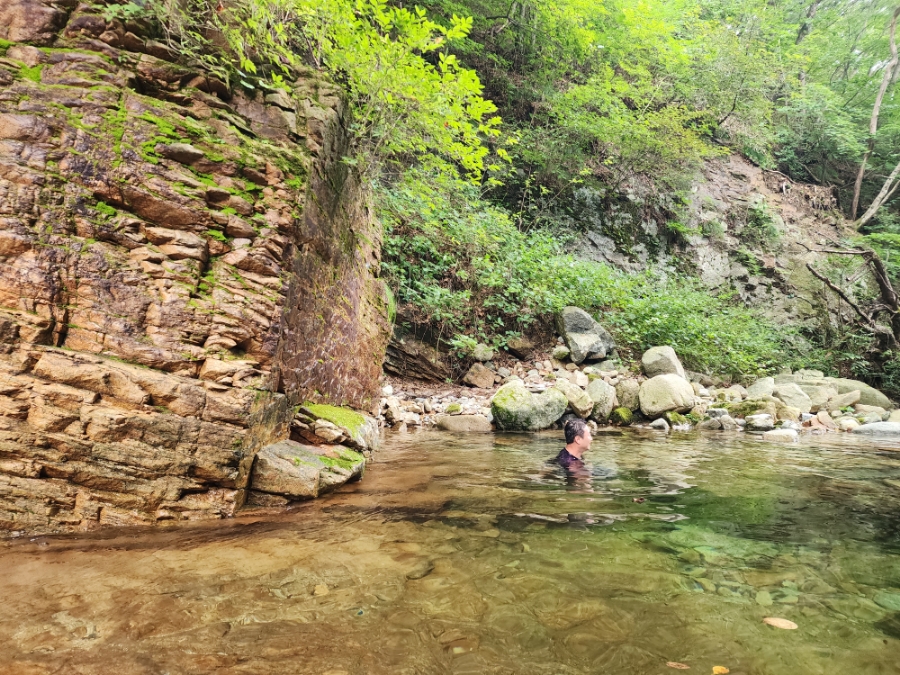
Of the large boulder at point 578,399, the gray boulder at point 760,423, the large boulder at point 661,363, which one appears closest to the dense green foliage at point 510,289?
the large boulder at point 661,363

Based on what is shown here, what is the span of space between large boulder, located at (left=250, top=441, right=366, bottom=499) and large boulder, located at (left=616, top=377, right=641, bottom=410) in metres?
7.54

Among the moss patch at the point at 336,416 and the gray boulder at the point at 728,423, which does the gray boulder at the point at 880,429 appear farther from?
the moss patch at the point at 336,416

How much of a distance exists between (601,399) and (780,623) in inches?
308

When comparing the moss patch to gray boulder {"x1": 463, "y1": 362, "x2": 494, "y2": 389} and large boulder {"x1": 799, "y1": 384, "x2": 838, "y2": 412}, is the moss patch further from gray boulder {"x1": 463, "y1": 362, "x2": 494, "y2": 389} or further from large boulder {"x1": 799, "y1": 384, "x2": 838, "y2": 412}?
large boulder {"x1": 799, "y1": 384, "x2": 838, "y2": 412}

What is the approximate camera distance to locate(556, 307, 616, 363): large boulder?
11.4m

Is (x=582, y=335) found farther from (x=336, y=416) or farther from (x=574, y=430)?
(x=336, y=416)

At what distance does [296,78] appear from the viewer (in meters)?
4.83

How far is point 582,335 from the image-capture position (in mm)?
11641

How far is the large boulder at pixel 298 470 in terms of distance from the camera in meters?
3.24

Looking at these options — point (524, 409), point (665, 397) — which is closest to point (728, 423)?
point (665, 397)

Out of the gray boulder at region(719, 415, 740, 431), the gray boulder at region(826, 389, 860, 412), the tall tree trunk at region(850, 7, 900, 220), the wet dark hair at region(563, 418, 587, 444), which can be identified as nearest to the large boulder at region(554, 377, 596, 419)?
the gray boulder at region(719, 415, 740, 431)

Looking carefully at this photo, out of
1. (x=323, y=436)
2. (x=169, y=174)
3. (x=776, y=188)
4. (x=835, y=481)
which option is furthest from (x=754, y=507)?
(x=776, y=188)

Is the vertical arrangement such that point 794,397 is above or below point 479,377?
above

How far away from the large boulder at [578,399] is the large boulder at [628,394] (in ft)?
3.36
